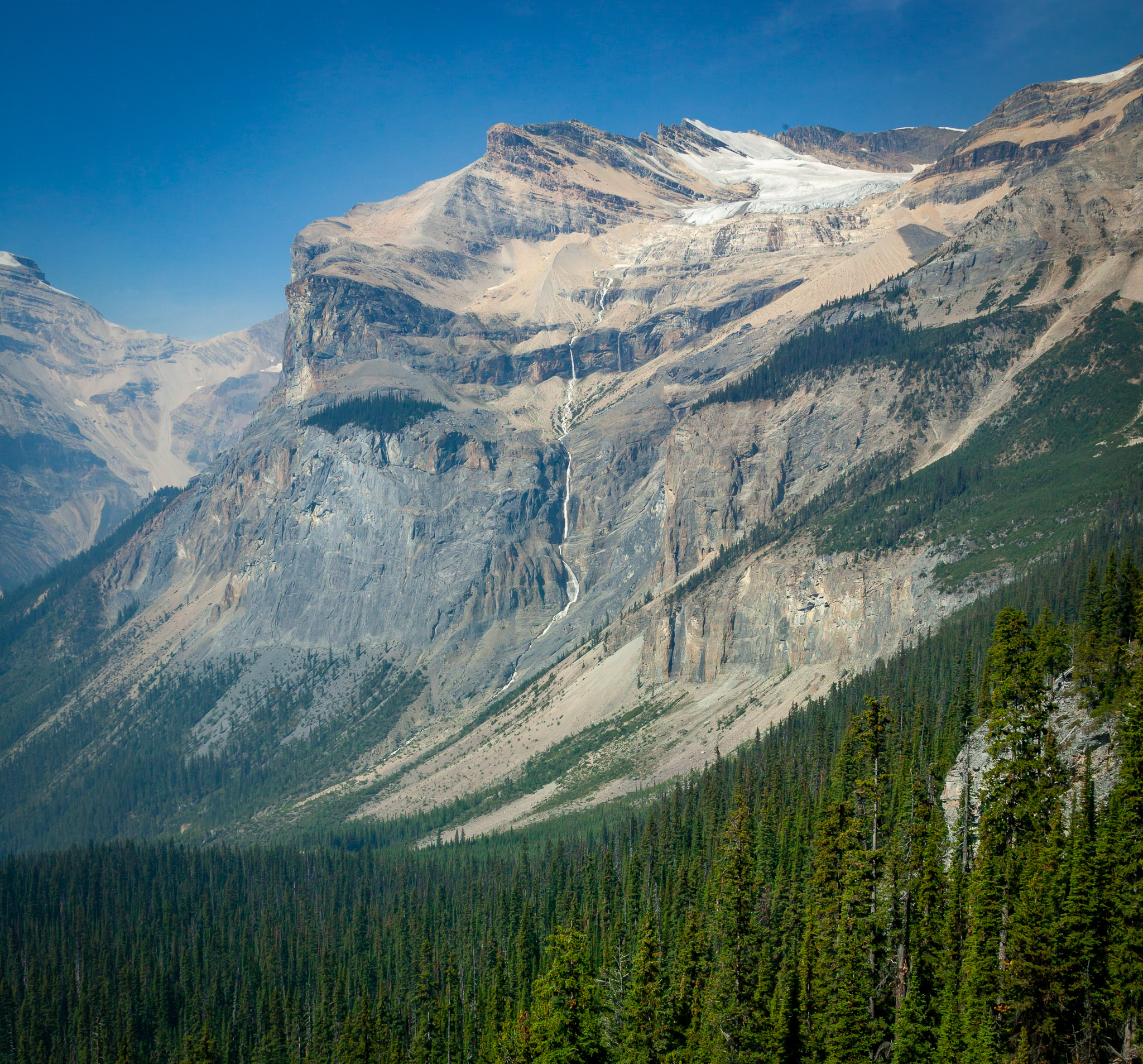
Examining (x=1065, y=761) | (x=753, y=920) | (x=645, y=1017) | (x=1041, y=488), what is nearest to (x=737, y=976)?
(x=645, y=1017)

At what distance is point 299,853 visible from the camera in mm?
188875

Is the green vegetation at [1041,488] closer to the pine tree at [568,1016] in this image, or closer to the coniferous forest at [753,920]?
the coniferous forest at [753,920]

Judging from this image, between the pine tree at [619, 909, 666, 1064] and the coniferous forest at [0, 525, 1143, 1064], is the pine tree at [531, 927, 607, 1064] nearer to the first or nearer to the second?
the coniferous forest at [0, 525, 1143, 1064]

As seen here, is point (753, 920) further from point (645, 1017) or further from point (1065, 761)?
point (1065, 761)

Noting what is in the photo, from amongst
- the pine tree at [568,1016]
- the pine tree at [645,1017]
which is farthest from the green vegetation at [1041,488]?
the pine tree at [568,1016]

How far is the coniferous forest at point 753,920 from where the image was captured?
49.4 metres

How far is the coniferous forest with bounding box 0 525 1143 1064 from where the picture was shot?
49.4 m

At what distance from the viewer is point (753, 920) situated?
65.4 m

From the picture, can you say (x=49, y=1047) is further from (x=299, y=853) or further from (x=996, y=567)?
(x=996, y=567)

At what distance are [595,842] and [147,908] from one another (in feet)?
221

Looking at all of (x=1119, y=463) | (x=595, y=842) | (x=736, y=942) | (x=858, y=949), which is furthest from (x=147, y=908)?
(x=1119, y=463)

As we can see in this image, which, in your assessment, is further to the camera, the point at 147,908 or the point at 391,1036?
the point at 147,908

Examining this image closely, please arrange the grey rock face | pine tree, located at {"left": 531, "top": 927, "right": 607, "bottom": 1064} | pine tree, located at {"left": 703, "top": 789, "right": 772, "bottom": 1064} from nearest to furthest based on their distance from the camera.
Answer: pine tree, located at {"left": 531, "top": 927, "right": 607, "bottom": 1064} < pine tree, located at {"left": 703, "top": 789, "right": 772, "bottom": 1064} < the grey rock face

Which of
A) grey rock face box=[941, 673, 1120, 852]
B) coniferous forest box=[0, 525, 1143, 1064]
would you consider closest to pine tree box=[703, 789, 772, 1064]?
coniferous forest box=[0, 525, 1143, 1064]
